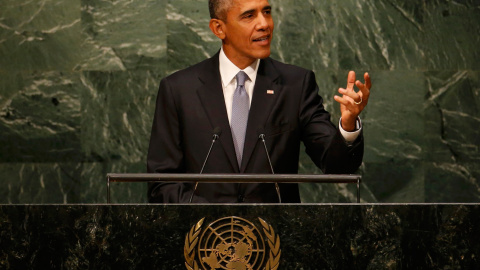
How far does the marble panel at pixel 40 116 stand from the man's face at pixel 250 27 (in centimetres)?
199

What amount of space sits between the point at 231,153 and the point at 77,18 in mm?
2283

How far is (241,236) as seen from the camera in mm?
2398

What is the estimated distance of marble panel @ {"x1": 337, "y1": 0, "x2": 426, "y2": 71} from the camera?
5.16 metres

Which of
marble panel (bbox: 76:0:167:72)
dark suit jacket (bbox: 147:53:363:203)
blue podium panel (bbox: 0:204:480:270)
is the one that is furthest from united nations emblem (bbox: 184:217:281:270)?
marble panel (bbox: 76:0:167:72)

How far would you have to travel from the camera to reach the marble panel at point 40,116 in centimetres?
514

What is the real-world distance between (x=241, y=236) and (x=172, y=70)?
291 cm

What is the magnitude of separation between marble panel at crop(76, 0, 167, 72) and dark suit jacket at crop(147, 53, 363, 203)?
1.60m

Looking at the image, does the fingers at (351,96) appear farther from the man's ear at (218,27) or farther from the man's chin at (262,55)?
the man's ear at (218,27)

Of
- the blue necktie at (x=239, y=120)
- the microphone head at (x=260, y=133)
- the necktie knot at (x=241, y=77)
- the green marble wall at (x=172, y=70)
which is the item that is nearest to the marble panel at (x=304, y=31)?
the green marble wall at (x=172, y=70)

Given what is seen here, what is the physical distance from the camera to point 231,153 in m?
3.35

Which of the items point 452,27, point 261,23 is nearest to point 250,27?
point 261,23

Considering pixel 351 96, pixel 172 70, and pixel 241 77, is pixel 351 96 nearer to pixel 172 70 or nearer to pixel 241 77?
pixel 241 77

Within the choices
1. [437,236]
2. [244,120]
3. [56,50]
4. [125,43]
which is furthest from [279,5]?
[437,236]

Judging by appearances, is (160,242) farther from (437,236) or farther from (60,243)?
(437,236)
